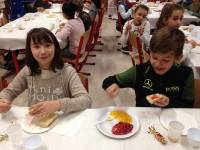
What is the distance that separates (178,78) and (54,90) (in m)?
0.76

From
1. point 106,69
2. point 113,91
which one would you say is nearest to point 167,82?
point 113,91

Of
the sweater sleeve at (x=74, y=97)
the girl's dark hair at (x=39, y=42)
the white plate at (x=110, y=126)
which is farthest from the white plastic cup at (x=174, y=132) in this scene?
the girl's dark hair at (x=39, y=42)

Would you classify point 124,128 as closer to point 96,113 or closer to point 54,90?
point 96,113

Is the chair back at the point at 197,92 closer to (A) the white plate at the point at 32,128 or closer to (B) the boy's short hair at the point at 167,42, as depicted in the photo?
(B) the boy's short hair at the point at 167,42

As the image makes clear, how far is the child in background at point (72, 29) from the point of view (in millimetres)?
2889

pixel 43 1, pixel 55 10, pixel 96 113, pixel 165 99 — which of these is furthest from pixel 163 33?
pixel 43 1

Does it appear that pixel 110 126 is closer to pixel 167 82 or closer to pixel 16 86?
pixel 167 82

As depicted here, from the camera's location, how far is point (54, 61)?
1491 millimetres

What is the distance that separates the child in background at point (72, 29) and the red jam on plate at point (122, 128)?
1882 millimetres

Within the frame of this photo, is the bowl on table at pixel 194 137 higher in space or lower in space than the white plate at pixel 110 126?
higher

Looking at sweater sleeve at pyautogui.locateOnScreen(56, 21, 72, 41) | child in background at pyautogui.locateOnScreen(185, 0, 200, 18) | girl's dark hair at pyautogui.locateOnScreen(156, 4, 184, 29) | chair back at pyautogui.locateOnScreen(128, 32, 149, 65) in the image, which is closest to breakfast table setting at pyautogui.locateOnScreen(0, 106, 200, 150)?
chair back at pyautogui.locateOnScreen(128, 32, 149, 65)

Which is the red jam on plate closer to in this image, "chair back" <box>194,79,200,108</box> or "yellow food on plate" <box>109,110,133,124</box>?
"yellow food on plate" <box>109,110,133,124</box>

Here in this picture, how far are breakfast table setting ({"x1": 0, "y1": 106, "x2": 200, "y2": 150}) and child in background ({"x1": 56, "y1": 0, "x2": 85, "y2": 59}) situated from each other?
5.64ft

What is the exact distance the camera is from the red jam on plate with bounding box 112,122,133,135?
110cm
